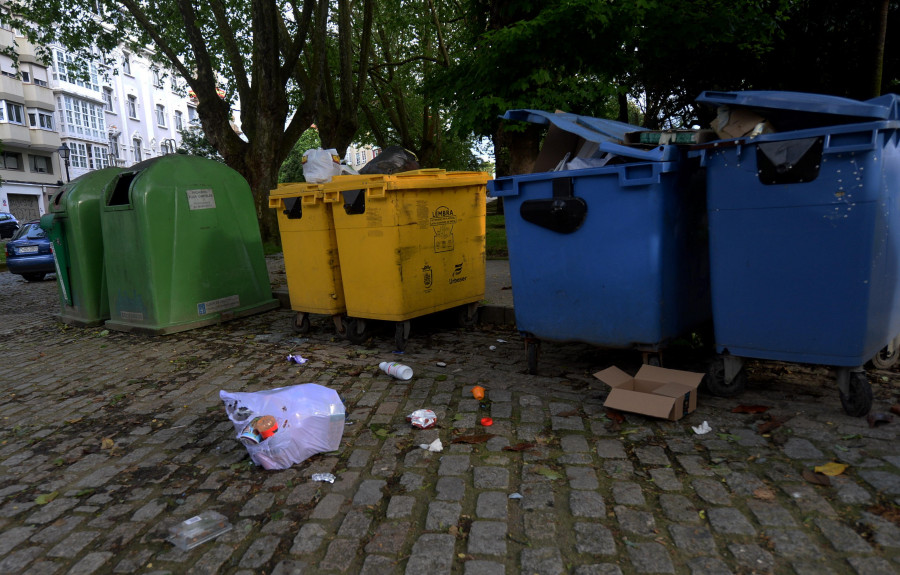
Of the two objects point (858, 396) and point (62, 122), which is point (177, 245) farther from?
point (62, 122)

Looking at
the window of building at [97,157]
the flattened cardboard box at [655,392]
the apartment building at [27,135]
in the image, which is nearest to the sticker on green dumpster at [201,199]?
the flattened cardboard box at [655,392]

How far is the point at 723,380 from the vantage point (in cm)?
349

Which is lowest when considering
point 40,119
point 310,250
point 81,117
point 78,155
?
point 310,250

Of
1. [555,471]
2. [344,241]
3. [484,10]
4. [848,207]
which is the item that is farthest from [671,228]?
[484,10]

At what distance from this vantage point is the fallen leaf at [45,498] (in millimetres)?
2719

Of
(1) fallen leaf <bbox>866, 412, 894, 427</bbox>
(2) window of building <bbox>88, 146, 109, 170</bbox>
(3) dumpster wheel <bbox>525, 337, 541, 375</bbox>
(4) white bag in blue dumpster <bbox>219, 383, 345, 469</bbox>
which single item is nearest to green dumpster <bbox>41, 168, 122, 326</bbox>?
(4) white bag in blue dumpster <bbox>219, 383, 345, 469</bbox>

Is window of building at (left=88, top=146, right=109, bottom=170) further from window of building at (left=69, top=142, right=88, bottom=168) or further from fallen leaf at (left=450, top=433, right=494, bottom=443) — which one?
fallen leaf at (left=450, top=433, right=494, bottom=443)

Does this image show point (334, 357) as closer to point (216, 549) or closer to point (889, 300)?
point (216, 549)

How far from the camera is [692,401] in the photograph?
329 centimetres

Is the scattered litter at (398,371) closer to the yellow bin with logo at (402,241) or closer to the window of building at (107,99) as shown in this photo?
the yellow bin with logo at (402,241)

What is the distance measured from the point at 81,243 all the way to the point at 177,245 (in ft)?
4.67

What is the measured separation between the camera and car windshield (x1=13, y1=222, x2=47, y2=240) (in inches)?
529

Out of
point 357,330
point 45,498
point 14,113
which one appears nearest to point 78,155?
point 14,113

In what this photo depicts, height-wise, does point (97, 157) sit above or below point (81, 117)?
below
